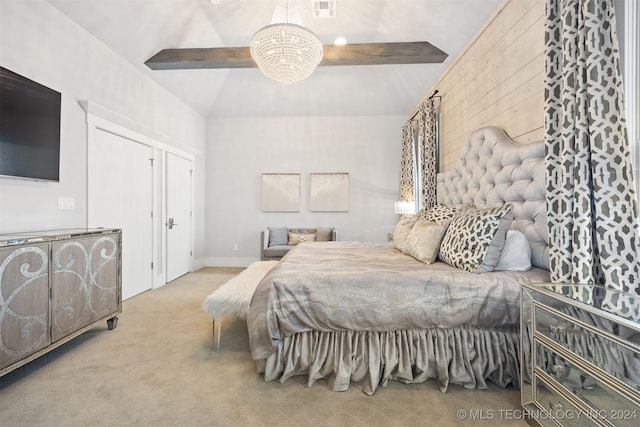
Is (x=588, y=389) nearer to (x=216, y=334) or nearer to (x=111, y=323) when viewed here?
(x=216, y=334)

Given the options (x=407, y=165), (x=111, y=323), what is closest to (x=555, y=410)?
(x=111, y=323)

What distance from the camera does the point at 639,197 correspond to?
1.47 metres

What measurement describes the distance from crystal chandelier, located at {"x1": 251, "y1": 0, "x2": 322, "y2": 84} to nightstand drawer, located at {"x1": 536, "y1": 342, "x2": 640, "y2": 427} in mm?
Result: 2596

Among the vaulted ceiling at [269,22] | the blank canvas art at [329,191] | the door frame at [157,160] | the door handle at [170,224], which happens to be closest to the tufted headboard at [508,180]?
the vaulted ceiling at [269,22]

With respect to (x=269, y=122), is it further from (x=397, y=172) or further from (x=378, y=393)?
(x=378, y=393)

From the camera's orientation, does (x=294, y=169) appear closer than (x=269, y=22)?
No

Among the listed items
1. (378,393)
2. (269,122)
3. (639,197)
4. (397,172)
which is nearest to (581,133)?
(639,197)

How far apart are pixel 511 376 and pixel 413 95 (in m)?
4.25

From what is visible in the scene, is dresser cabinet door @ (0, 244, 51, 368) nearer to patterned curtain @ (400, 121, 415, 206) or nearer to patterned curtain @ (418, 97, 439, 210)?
→ patterned curtain @ (418, 97, 439, 210)

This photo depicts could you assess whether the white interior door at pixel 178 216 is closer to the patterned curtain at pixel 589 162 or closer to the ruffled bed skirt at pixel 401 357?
the ruffled bed skirt at pixel 401 357

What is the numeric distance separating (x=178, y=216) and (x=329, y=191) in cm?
262

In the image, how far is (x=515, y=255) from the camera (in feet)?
6.28

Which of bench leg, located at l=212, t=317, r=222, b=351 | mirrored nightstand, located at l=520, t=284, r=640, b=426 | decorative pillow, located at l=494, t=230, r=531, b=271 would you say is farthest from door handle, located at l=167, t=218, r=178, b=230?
mirrored nightstand, located at l=520, t=284, r=640, b=426

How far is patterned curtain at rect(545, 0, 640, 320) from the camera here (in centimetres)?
141
